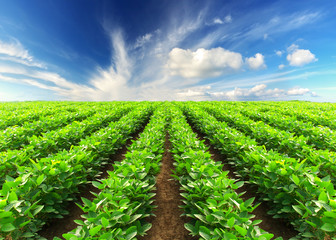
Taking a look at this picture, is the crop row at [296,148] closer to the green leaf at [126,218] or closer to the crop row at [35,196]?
the green leaf at [126,218]

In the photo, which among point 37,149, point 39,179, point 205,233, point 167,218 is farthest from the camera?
point 37,149

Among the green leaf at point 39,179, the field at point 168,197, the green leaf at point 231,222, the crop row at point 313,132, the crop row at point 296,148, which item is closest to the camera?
the green leaf at point 231,222

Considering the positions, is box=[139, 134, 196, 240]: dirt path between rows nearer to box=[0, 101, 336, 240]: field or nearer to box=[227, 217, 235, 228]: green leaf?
box=[0, 101, 336, 240]: field

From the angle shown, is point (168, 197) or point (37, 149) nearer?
point (168, 197)

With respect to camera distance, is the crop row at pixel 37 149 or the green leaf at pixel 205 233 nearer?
the green leaf at pixel 205 233

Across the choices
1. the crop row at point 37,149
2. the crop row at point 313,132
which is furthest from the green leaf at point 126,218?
the crop row at point 313,132

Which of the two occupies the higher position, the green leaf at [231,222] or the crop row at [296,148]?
the green leaf at [231,222]

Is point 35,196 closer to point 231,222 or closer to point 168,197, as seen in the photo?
point 168,197

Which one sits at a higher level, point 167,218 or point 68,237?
point 68,237

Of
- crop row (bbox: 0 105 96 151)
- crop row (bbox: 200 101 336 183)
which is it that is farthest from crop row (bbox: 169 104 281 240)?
crop row (bbox: 0 105 96 151)

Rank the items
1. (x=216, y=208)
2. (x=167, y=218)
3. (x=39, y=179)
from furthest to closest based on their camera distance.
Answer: (x=167, y=218), (x=39, y=179), (x=216, y=208)

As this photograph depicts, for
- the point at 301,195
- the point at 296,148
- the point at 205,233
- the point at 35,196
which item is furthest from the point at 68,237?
the point at 296,148

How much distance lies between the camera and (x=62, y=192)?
3.42 metres

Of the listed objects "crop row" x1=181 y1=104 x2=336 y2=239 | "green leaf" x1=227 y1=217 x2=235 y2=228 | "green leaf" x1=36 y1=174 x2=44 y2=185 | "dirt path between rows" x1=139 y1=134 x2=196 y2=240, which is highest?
"green leaf" x1=36 y1=174 x2=44 y2=185
